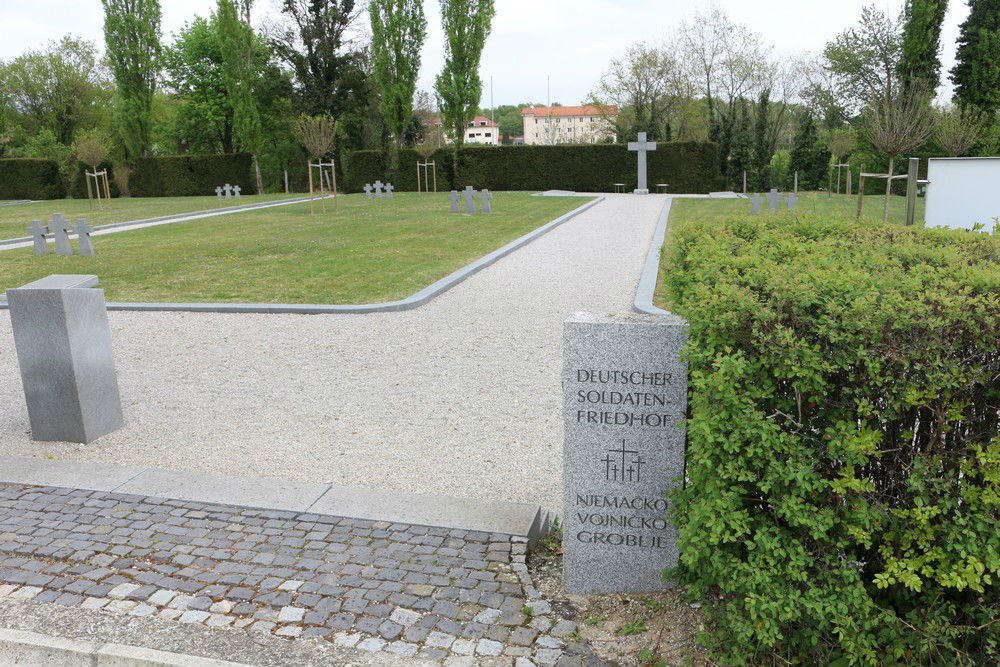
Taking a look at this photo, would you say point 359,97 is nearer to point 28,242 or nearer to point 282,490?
point 28,242

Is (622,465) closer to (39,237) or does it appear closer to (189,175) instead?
(39,237)

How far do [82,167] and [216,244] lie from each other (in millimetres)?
30002

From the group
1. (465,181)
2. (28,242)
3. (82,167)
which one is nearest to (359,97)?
(465,181)

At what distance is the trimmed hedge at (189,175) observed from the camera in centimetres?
4212

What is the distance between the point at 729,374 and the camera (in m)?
2.51

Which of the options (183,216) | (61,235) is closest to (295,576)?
(61,235)

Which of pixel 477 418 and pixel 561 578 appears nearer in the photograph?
pixel 561 578

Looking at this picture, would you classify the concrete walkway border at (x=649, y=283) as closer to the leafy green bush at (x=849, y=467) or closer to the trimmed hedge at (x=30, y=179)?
the leafy green bush at (x=849, y=467)

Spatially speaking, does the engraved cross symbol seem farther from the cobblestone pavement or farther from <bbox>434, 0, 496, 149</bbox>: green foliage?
<bbox>434, 0, 496, 149</bbox>: green foliage

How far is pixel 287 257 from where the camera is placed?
14578mm

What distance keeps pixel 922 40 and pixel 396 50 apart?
974 inches

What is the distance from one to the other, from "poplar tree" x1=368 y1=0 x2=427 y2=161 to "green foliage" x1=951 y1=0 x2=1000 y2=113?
25915 millimetres

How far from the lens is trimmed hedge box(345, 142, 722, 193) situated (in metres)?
38.6

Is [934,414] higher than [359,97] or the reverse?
the reverse
